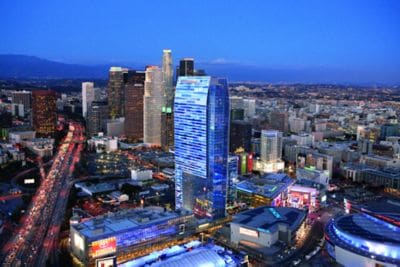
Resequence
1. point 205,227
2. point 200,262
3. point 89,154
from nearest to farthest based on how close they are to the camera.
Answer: point 200,262 < point 205,227 < point 89,154

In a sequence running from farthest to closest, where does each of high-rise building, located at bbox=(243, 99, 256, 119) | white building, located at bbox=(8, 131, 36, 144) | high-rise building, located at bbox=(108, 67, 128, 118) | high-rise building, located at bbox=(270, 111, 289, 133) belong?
high-rise building, located at bbox=(243, 99, 256, 119) < high-rise building, located at bbox=(108, 67, 128, 118) < high-rise building, located at bbox=(270, 111, 289, 133) < white building, located at bbox=(8, 131, 36, 144)

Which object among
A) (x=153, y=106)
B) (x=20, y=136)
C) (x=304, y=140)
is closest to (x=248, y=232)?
(x=304, y=140)

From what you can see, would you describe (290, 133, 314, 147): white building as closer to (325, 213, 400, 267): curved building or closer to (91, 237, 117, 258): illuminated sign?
(325, 213, 400, 267): curved building

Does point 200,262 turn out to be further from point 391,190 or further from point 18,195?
point 391,190

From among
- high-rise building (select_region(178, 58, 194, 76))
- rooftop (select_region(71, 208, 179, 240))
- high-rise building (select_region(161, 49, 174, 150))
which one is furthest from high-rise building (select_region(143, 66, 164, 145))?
rooftop (select_region(71, 208, 179, 240))

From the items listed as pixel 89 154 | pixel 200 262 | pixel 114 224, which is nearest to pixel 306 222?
pixel 200 262

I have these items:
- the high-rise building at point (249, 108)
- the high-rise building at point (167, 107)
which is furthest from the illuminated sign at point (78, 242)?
the high-rise building at point (249, 108)
